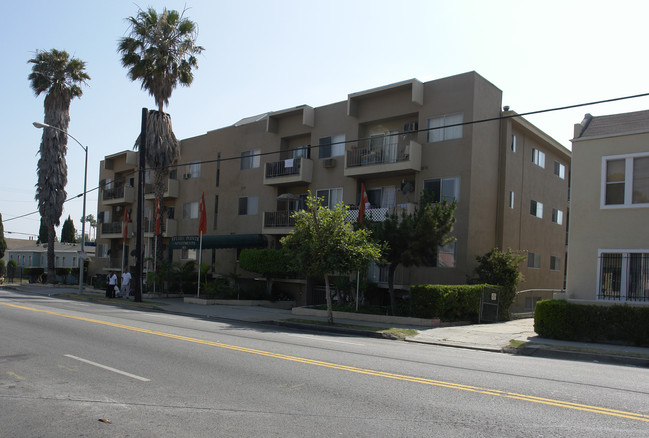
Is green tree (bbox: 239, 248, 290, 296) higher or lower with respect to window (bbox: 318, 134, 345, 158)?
lower

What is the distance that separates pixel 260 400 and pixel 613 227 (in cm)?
1446

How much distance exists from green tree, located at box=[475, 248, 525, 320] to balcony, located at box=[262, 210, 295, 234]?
10.8m

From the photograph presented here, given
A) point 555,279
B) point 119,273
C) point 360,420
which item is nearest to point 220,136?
point 119,273

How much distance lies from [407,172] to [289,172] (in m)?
7.34

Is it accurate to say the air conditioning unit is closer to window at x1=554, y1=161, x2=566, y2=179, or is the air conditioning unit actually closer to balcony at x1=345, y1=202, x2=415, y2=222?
balcony at x1=345, y1=202, x2=415, y2=222

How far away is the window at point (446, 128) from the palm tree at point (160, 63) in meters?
16.7

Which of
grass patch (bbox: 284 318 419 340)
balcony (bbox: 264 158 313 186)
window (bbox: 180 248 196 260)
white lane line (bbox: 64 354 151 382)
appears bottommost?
grass patch (bbox: 284 318 419 340)

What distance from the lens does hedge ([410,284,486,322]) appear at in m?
19.0

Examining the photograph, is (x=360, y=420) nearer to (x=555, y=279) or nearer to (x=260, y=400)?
(x=260, y=400)

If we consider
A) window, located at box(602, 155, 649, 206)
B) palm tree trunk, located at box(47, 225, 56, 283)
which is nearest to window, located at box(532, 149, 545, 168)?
window, located at box(602, 155, 649, 206)

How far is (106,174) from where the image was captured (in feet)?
153

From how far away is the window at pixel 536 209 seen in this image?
1064 inches

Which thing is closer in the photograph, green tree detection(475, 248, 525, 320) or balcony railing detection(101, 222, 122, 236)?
green tree detection(475, 248, 525, 320)

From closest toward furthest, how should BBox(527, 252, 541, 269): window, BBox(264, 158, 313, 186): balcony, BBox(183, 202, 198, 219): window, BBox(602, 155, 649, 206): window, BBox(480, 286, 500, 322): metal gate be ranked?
BBox(602, 155, 649, 206): window
BBox(480, 286, 500, 322): metal gate
BBox(527, 252, 541, 269): window
BBox(264, 158, 313, 186): balcony
BBox(183, 202, 198, 219): window
